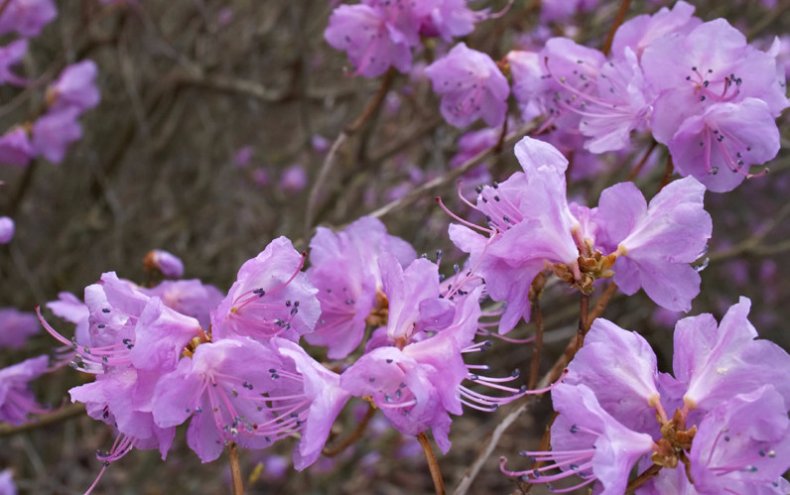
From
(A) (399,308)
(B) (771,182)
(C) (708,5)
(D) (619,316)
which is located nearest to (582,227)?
(A) (399,308)

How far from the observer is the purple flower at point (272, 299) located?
50.4 inches

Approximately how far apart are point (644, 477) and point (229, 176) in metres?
3.05

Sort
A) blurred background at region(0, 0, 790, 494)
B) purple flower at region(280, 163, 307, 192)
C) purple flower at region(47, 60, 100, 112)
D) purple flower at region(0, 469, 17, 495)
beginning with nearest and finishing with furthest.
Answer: purple flower at region(0, 469, 17, 495) < purple flower at region(47, 60, 100, 112) < blurred background at region(0, 0, 790, 494) < purple flower at region(280, 163, 307, 192)

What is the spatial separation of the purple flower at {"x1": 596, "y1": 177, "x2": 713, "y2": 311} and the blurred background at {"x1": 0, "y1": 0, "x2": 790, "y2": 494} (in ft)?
4.04

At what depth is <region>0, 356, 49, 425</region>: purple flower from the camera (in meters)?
1.70

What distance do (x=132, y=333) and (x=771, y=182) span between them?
4479 millimetres

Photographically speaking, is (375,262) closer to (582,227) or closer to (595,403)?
(582,227)

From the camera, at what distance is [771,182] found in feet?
16.5

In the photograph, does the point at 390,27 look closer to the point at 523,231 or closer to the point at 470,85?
the point at 470,85

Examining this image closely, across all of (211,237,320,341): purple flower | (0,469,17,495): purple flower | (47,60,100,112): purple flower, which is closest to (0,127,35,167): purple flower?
(47,60,100,112): purple flower

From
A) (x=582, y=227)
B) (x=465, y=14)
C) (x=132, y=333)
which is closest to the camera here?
(x=132, y=333)

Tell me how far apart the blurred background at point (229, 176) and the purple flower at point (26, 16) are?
0.28 meters

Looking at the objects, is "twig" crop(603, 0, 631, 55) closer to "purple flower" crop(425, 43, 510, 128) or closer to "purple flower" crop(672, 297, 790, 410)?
"purple flower" crop(425, 43, 510, 128)

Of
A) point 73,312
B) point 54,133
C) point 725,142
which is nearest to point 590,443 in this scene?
point 725,142
